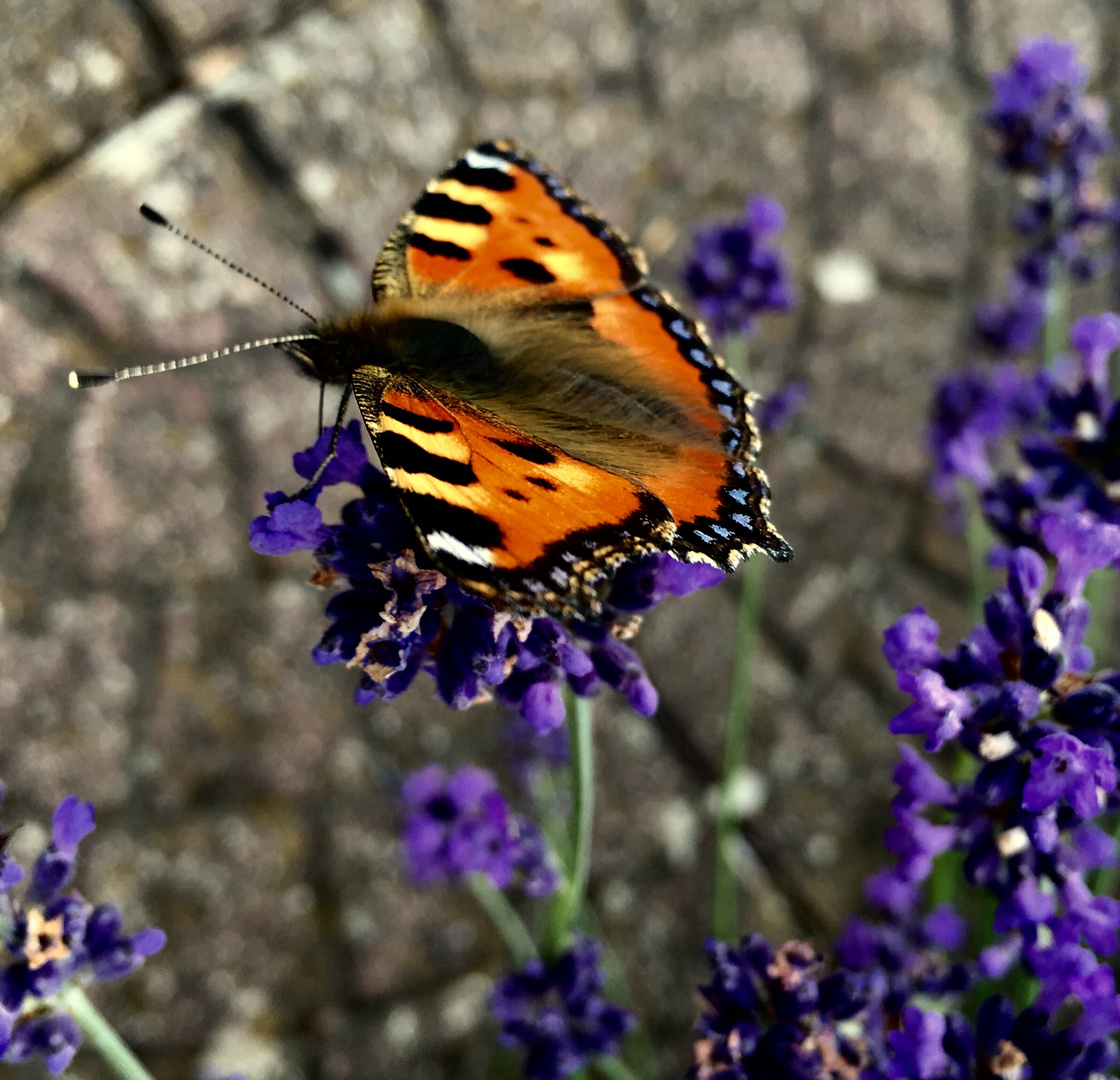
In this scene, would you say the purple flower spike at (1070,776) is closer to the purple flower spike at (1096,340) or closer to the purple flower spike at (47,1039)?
the purple flower spike at (1096,340)

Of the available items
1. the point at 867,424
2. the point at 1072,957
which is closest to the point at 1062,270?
the point at 867,424

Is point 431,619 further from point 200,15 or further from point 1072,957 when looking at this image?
point 200,15

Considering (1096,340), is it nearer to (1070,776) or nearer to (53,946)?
(1070,776)

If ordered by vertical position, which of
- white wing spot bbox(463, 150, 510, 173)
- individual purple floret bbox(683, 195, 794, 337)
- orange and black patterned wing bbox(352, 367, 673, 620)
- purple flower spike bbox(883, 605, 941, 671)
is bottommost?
purple flower spike bbox(883, 605, 941, 671)

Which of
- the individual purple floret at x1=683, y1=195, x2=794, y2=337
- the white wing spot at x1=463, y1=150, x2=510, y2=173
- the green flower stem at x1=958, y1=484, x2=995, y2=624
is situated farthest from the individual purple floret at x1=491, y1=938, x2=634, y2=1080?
the individual purple floret at x1=683, y1=195, x2=794, y2=337

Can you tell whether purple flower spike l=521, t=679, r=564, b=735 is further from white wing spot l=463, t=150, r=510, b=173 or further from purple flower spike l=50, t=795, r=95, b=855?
white wing spot l=463, t=150, r=510, b=173

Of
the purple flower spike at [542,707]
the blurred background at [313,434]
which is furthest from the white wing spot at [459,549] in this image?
the blurred background at [313,434]

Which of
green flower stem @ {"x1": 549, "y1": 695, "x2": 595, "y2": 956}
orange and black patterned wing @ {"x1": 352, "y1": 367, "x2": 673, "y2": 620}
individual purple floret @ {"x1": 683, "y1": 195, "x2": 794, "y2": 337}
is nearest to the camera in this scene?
orange and black patterned wing @ {"x1": 352, "y1": 367, "x2": 673, "y2": 620}
